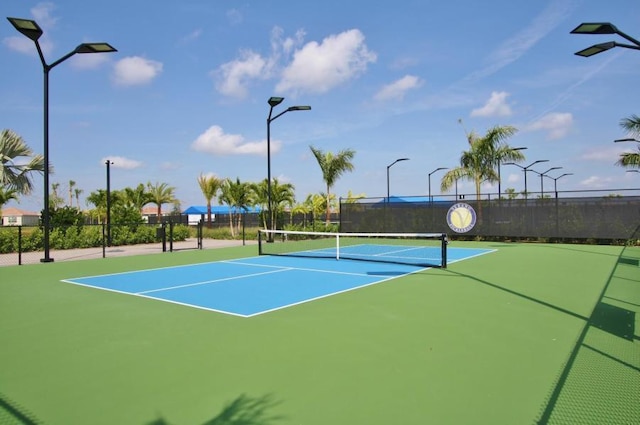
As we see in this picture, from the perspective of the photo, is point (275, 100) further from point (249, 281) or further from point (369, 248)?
point (249, 281)

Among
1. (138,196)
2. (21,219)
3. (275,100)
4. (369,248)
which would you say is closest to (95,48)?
(275,100)

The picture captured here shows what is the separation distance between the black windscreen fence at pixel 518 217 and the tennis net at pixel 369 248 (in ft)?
5.27

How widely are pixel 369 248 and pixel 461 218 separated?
296 inches

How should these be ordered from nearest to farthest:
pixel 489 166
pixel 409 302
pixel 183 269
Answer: pixel 409 302, pixel 183 269, pixel 489 166

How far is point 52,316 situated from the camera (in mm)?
7230

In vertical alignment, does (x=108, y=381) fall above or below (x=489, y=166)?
below

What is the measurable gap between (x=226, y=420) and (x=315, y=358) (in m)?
1.60

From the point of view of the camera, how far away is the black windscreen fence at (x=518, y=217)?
2119cm

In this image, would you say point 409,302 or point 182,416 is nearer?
point 182,416

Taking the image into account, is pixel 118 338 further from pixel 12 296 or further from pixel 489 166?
pixel 489 166

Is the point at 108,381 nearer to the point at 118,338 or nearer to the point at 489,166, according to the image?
the point at 118,338

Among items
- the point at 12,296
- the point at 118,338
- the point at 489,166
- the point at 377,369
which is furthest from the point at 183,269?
the point at 489,166

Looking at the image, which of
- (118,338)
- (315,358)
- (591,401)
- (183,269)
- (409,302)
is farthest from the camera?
(183,269)

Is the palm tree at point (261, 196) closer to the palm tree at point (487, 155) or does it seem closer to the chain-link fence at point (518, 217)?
the chain-link fence at point (518, 217)
